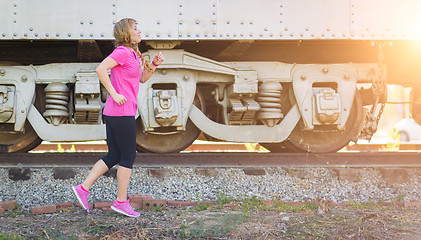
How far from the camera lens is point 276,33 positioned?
553 cm

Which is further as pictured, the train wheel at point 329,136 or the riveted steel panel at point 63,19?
the train wheel at point 329,136

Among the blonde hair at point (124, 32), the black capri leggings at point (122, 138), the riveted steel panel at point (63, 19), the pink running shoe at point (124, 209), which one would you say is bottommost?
the pink running shoe at point (124, 209)

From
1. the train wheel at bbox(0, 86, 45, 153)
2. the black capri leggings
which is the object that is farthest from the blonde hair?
the train wheel at bbox(0, 86, 45, 153)

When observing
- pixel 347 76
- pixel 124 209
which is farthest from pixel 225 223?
pixel 347 76

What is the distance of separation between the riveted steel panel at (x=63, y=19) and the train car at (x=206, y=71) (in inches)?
0.4

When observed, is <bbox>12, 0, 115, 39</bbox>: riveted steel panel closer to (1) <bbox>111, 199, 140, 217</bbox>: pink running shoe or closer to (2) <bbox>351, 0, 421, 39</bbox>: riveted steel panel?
(1) <bbox>111, 199, 140, 217</bbox>: pink running shoe

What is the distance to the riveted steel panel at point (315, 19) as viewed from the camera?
18.2ft

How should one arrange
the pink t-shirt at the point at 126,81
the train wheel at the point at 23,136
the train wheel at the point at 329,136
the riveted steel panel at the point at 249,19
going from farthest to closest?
the train wheel at the point at 329,136 < the train wheel at the point at 23,136 < the riveted steel panel at the point at 249,19 < the pink t-shirt at the point at 126,81

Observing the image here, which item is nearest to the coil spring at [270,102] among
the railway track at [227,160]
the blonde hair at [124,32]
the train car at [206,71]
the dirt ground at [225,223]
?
the train car at [206,71]

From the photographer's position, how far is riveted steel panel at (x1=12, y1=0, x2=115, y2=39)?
5.28 m

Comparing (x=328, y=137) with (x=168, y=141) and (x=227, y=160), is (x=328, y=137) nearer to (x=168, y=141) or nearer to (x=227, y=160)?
(x=227, y=160)

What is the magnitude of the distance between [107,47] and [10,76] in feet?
4.22

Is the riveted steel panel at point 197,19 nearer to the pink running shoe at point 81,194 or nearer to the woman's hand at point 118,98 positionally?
the woman's hand at point 118,98

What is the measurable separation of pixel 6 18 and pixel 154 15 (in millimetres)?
1668
